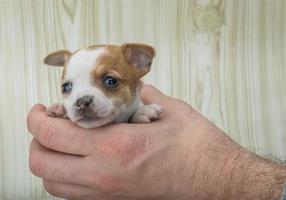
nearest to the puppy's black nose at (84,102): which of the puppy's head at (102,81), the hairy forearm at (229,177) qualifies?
the puppy's head at (102,81)

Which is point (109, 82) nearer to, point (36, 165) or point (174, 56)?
point (36, 165)

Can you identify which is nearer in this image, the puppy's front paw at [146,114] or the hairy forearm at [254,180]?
the hairy forearm at [254,180]

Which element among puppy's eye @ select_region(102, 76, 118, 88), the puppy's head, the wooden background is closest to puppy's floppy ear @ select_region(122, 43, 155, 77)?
the puppy's head

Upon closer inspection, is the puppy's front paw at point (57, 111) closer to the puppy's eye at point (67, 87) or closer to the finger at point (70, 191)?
the puppy's eye at point (67, 87)

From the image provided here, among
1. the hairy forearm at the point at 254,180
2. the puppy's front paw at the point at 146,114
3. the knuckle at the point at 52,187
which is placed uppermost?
the puppy's front paw at the point at 146,114

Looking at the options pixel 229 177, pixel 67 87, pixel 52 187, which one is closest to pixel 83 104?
pixel 67 87

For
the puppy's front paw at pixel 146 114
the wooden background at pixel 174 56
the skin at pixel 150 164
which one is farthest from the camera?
the wooden background at pixel 174 56
